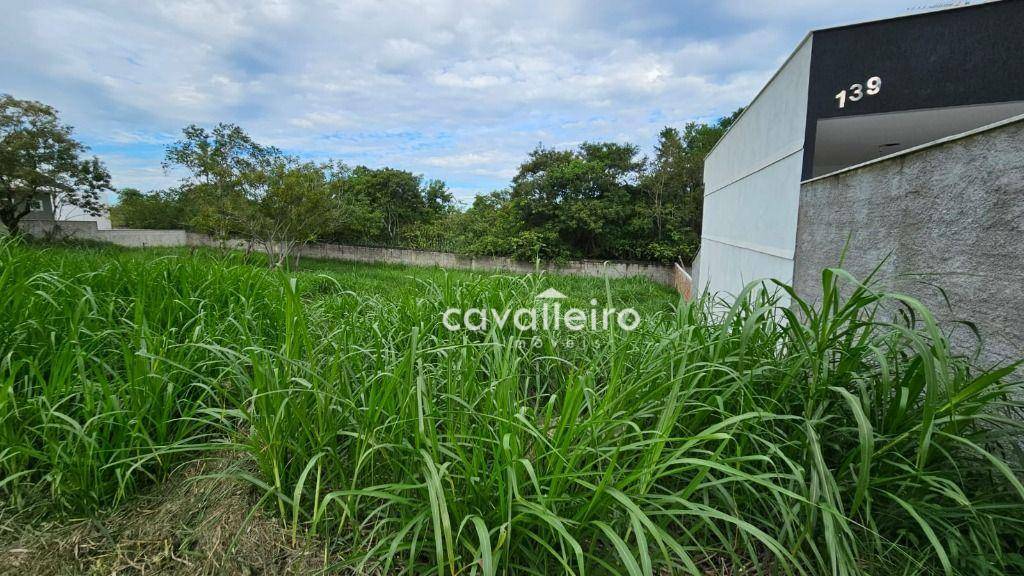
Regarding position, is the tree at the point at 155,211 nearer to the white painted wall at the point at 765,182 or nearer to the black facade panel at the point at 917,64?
the white painted wall at the point at 765,182

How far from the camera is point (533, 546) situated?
97 cm

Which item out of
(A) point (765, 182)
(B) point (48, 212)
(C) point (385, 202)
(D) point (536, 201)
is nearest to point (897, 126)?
(A) point (765, 182)

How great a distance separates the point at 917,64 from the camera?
10.7ft

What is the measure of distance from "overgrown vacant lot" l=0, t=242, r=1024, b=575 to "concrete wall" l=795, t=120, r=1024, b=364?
0.72 ft

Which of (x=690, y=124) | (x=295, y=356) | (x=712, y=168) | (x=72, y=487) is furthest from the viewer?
(x=690, y=124)

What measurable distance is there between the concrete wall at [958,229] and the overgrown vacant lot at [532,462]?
22cm

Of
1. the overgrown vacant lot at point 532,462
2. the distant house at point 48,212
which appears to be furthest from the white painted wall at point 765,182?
the distant house at point 48,212

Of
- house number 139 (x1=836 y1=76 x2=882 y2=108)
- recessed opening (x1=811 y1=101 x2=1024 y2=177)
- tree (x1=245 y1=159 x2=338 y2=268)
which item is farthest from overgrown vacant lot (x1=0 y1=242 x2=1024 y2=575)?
tree (x1=245 y1=159 x2=338 y2=268)

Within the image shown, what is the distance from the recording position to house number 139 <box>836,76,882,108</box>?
3.32 meters

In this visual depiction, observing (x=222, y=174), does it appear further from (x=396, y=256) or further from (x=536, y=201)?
A: (x=536, y=201)

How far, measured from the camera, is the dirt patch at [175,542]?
3.36 ft

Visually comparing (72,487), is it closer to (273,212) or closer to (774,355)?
(774,355)

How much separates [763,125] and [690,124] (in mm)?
15360

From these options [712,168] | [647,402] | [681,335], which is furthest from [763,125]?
[647,402]
